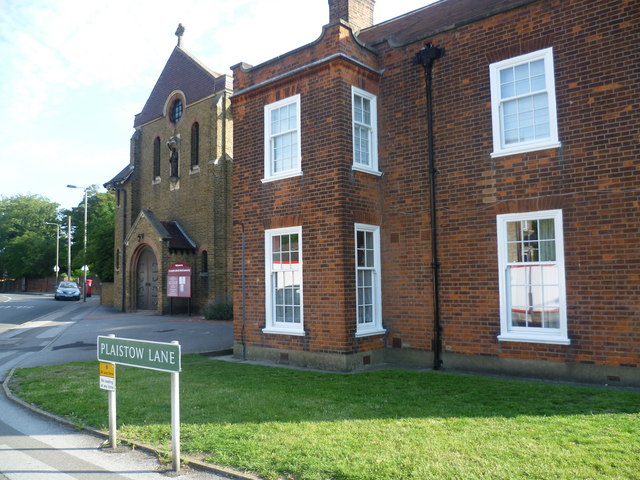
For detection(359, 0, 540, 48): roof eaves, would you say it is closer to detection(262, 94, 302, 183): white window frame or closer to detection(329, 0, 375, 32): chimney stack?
detection(262, 94, 302, 183): white window frame

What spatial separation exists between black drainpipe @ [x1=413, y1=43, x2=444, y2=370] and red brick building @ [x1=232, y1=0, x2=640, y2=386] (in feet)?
0.12

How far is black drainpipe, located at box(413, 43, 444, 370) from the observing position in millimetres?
10586

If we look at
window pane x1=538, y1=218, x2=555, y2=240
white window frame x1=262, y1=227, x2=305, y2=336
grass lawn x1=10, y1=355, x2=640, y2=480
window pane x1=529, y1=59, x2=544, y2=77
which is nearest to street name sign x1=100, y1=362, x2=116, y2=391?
grass lawn x1=10, y1=355, x2=640, y2=480

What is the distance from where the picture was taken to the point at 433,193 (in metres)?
10.8

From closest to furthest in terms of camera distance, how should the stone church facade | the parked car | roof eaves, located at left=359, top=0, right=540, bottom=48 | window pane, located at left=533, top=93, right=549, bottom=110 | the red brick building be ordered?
the red brick building → window pane, located at left=533, top=93, right=549, bottom=110 → roof eaves, located at left=359, top=0, right=540, bottom=48 → the stone church facade → the parked car

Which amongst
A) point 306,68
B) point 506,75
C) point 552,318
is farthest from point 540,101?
point 306,68

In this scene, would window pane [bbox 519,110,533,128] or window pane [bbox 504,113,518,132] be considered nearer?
window pane [bbox 519,110,533,128]

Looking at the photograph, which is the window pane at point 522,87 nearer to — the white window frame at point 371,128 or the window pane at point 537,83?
the window pane at point 537,83

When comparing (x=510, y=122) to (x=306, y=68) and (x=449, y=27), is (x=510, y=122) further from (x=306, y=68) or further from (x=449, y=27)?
(x=306, y=68)

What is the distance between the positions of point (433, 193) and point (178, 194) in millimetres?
18794

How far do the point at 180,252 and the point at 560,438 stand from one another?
21.9 metres

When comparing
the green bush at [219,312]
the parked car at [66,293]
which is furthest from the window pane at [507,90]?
the parked car at [66,293]

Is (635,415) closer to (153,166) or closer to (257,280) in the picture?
(257,280)

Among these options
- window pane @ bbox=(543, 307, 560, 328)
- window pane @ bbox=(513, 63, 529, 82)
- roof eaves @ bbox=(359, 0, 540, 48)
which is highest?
roof eaves @ bbox=(359, 0, 540, 48)
